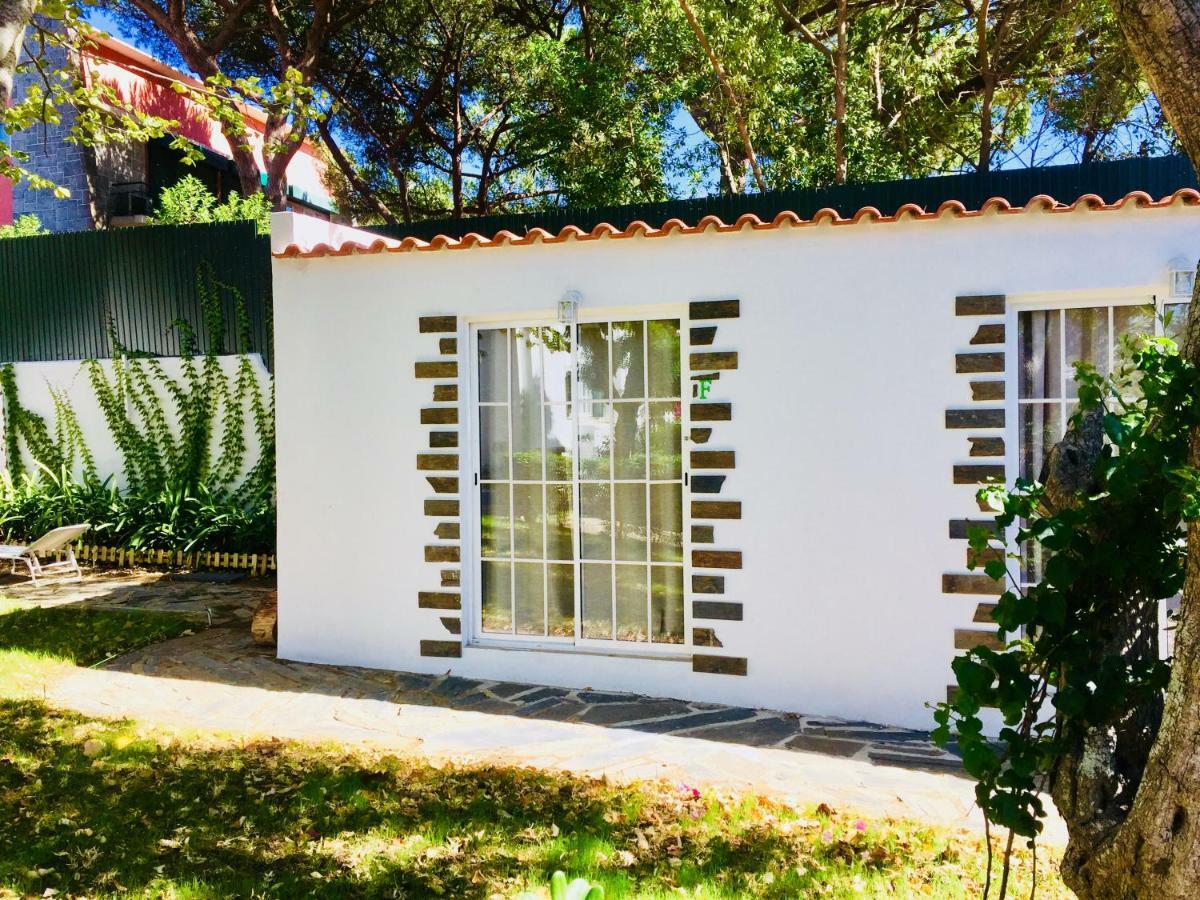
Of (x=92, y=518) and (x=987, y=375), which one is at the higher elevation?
(x=987, y=375)

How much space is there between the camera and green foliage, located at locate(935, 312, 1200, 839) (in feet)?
7.39

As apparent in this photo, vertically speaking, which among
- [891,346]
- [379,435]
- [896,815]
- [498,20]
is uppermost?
[498,20]

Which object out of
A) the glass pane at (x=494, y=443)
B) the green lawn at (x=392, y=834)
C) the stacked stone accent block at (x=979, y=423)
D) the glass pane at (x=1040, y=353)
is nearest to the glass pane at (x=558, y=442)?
the glass pane at (x=494, y=443)

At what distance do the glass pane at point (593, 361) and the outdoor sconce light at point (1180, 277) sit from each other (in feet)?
10.2

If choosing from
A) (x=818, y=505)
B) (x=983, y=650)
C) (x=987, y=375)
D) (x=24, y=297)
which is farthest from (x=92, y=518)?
(x=983, y=650)

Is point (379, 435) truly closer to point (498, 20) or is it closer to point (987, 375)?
point (987, 375)

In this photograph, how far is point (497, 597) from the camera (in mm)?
6375

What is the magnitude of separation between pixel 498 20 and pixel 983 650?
52.2 ft

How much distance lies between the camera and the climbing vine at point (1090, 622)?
7.38 feet

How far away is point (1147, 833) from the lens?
A: 212cm

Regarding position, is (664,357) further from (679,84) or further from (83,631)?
(679,84)

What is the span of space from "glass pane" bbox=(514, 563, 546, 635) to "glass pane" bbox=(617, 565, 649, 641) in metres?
0.51

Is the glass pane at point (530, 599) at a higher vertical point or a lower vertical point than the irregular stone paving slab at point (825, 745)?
higher

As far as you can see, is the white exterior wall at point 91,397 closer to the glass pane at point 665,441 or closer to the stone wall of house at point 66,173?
the stone wall of house at point 66,173
